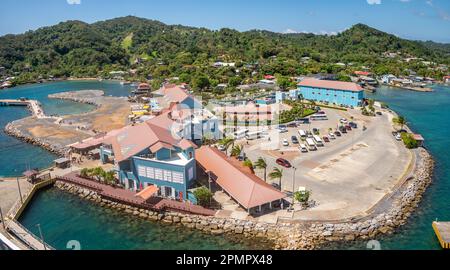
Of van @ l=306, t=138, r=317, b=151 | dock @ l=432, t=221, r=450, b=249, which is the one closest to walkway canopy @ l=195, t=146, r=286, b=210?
dock @ l=432, t=221, r=450, b=249

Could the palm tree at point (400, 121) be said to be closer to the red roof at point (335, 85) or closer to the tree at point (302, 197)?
the red roof at point (335, 85)

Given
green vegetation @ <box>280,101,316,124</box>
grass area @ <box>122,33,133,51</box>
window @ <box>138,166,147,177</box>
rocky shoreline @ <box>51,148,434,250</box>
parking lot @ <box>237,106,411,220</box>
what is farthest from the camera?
grass area @ <box>122,33,133,51</box>

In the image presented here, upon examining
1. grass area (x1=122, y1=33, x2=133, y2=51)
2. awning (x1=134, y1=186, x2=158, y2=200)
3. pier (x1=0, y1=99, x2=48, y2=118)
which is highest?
grass area (x1=122, y1=33, x2=133, y2=51)

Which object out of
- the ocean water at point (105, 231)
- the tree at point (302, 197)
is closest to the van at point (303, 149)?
the tree at point (302, 197)

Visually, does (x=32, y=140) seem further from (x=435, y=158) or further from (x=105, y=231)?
(x=435, y=158)

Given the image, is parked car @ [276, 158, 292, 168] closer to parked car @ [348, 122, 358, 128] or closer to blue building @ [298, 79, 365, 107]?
parked car @ [348, 122, 358, 128]
